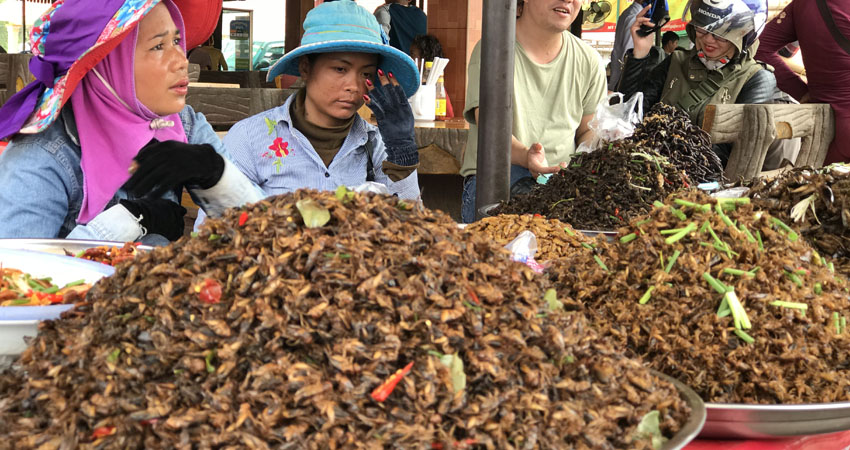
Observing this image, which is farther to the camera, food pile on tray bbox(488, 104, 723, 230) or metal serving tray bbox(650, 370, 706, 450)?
food pile on tray bbox(488, 104, 723, 230)

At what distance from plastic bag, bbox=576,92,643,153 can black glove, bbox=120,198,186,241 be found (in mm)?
1213

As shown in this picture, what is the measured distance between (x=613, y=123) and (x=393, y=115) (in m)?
0.70

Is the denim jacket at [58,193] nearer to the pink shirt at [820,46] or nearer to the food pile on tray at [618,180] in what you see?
the food pile on tray at [618,180]

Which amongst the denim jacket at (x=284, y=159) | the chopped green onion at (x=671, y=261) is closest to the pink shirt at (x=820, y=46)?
the denim jacket at (x=284, y=159)

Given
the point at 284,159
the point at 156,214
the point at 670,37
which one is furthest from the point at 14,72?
→ the point at 670,37

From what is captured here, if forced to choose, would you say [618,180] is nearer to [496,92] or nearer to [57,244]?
[496,92]

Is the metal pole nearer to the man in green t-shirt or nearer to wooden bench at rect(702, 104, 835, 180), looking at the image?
the man in green t-shirt

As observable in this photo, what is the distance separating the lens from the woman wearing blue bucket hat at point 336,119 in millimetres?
2258

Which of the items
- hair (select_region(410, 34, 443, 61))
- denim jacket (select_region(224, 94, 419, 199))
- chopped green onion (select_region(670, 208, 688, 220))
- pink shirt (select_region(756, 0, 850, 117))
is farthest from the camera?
hair (select_region(410, 34, 443, 61))

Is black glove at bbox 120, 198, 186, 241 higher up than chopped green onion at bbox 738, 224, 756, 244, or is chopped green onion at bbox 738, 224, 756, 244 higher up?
chopped green onion at bbox 738, 224, 756, 244

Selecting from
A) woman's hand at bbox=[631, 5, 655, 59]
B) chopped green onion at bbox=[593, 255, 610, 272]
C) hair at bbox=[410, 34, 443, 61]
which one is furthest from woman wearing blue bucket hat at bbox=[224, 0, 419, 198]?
hair at bbox=[410, 34, 443, 61]

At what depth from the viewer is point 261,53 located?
1105 centimetres

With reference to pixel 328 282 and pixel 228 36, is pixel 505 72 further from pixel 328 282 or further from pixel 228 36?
pixel 228 36

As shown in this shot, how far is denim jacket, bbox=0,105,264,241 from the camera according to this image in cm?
152
